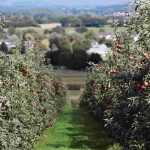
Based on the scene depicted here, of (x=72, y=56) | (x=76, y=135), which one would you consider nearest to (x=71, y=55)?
(x=72, y=56)

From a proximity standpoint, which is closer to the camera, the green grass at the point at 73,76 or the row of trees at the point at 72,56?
the green grass at the point at 73,76

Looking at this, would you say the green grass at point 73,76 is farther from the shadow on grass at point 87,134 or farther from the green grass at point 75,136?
the green grass at point 75,136

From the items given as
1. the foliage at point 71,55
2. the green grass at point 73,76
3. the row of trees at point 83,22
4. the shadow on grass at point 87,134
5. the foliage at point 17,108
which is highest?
the foliage at point 17,108

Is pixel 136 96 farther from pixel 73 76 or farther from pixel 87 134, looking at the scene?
pixel 73 76

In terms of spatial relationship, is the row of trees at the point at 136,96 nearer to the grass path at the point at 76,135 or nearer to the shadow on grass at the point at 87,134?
the grass path at the point at 76,135

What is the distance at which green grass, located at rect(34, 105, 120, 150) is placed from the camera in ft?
69.4

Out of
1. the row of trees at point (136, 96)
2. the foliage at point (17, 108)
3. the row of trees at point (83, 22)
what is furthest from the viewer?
the row of trees at point (83, 22)

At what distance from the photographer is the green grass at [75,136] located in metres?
21.2

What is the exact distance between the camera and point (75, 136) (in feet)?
79.4

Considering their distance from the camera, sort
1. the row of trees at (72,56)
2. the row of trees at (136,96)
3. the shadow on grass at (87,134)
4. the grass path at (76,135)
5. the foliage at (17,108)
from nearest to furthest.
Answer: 1. the row of trees at (136,96)
2. the foliage at (17,108)
3. the grass path at (76,135)
4. the shadow on grass at (87,134)
5. the row of trees at (72,56)

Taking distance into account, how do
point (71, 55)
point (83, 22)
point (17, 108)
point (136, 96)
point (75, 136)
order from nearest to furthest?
point (136, 96) → point (17, 108) → point (75, 136) → point (71, 55) → point (83, 22)

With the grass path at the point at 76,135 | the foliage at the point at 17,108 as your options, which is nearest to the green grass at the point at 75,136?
the grass path at the point at 76,135

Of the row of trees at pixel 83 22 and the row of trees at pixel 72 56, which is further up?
the row of trees at pixel 72 56

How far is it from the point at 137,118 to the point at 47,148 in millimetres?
6274
